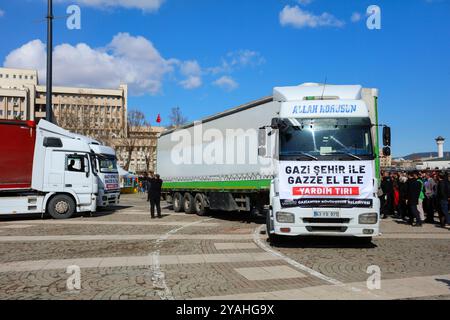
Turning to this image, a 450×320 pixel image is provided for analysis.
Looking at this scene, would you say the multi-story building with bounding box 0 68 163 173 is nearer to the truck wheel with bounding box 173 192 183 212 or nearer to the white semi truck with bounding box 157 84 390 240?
the truck wheel with bounding box 173 192 183 212

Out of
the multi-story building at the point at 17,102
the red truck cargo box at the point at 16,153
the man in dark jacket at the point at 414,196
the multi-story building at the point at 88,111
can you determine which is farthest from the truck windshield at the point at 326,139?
the multi-story building at the point at 17,102

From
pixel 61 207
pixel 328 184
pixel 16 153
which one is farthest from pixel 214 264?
pixel 16 153

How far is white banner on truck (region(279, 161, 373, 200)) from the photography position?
341 inches

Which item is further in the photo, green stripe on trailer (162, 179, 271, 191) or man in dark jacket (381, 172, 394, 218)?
man in dark jacket (381, 172, 394, 218)

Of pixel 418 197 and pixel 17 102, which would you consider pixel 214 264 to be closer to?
pixel 418 197

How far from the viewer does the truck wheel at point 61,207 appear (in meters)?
15.6

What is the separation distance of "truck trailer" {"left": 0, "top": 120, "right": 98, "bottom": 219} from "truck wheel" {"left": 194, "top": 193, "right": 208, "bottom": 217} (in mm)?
4117

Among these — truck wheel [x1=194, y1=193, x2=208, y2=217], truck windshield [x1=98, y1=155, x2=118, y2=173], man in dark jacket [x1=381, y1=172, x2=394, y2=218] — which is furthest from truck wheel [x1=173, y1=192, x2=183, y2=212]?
man in dark jacket [x1=381, y1=172, x2=394, y2=218]

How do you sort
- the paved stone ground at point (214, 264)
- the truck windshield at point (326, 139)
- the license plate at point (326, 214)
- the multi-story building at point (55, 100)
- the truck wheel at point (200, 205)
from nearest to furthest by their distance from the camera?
the paved stone ground at point (214, 264) < the license plate at point (326, 214) < the truck windshield at point (326, 139) < the truck wheel at point (200, 205) < the multi-story building at point (55, 100)

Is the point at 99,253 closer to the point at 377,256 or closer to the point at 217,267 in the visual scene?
the point at 217,267

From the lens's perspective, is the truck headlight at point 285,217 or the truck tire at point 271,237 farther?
the truck tire at point 271,237

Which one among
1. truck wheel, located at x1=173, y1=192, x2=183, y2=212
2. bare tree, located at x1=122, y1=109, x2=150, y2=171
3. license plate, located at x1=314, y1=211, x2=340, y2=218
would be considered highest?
bare tree, located at x1=122, y1=109, x2=150, y2=171

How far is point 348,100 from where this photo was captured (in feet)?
31.7

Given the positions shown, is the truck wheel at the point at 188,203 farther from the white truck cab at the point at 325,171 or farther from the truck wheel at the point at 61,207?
the white truck cab at the point at 325,171
